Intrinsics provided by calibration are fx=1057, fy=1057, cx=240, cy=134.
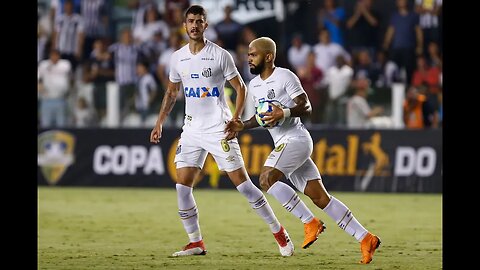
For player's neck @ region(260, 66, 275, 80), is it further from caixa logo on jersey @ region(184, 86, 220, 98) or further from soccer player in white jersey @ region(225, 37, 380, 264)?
caixa logo on jersey @ region(184, 86, 220, 98)

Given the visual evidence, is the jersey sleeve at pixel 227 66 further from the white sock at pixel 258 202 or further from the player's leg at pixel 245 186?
the white sock at pixel 258 202

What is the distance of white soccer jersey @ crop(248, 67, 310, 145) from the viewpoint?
957 centimetres

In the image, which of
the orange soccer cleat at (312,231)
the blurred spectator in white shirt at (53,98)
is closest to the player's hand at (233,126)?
the orange soccer cleat at (312,231)

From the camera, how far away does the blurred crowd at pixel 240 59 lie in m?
18.7

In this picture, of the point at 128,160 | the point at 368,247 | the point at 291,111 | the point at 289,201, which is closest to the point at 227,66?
the point at 291,111

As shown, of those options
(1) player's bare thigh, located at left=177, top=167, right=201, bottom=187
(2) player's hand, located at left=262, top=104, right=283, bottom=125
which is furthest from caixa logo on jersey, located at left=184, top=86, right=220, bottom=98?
(2) player's hand, located at left=262, top=104, right=283, bottom=125

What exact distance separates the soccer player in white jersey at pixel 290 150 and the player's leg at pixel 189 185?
0.57 meters

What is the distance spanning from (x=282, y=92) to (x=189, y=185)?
1378mm

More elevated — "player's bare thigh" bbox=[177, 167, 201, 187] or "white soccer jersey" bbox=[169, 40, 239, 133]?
"white soccer jersey" bbox=[169, 40, 239, 133]

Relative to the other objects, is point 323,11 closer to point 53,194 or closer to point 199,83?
point 53,194

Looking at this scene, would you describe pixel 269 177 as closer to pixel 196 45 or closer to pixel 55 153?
pixel 196 45

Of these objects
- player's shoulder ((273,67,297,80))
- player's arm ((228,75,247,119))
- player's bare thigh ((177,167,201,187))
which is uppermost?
player's shoulder ((273,67,297,80))

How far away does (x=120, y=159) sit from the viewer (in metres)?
19.8

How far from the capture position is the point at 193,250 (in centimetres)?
1027
